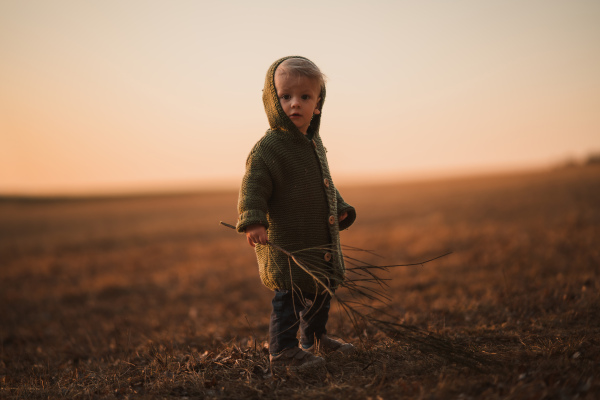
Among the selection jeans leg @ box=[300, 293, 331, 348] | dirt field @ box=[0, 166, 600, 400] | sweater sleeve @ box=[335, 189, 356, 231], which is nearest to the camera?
dirt field @ box=[0, 166, 600, 400]

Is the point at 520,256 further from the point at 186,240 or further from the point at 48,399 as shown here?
the point at 186,240

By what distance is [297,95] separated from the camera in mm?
3541

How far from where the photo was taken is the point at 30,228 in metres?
26.7

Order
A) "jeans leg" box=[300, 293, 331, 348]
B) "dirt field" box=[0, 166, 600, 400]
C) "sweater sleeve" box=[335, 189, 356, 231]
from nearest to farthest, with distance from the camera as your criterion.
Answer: "dirt field" box=[0, 166, 600, 400] → "jeans leg" box=[300, 293, 331, 348] → "sweater sleeve" box=[335, 189, 356, 231]

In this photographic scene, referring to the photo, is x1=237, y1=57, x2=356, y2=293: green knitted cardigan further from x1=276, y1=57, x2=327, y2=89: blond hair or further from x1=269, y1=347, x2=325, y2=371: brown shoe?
x1=269, y1=347, x2=325, y2=371: brown shoe

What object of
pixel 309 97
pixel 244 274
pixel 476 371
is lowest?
pixel 244 274

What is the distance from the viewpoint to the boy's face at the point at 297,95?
3.50 metres

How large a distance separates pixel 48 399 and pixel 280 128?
2719 mm

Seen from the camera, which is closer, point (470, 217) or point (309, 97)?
point (309, 97)

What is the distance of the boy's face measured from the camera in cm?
350

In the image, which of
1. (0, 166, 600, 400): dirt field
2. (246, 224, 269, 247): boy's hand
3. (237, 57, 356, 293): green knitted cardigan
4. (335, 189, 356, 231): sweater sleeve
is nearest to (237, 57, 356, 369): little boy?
(237, 57, 356, 293): green knitted cardigan

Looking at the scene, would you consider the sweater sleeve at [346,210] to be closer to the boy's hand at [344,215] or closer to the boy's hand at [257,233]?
the boy's hand at [344,215]

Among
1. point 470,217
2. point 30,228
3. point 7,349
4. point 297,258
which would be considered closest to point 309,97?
point 297,258

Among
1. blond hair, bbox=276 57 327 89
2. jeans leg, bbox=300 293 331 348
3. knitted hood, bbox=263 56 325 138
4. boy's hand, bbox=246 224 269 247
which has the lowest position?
jeans leg, bbox=300 293 331 348
